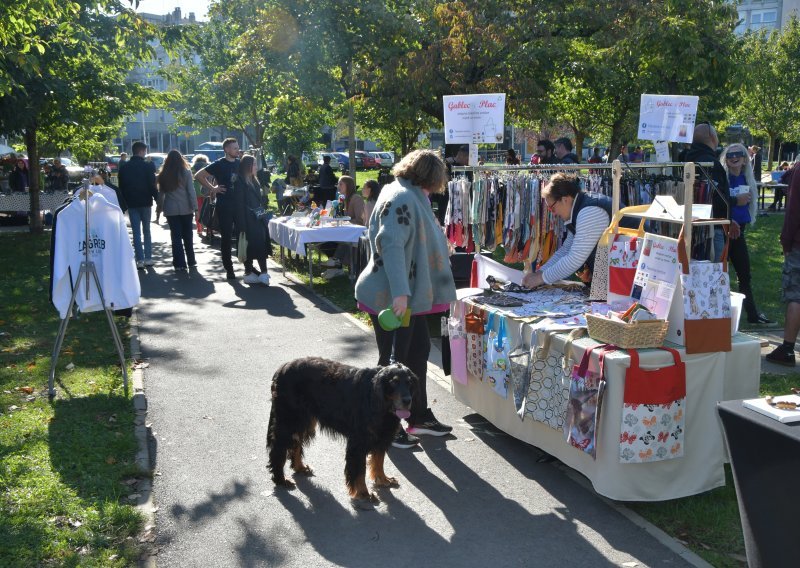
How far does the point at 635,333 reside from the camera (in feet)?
14.7

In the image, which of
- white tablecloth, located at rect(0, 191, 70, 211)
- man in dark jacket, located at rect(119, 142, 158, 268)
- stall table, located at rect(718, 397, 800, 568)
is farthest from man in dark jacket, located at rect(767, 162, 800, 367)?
white tablecloth, located at rect(0, 191, 70, 211)

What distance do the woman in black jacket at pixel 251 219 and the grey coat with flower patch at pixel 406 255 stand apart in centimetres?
655

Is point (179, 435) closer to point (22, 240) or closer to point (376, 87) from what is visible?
point (376, 87)

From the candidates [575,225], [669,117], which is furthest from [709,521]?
[669,117]

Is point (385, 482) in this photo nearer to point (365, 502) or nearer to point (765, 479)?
point (365, 502)

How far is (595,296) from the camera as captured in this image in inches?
221

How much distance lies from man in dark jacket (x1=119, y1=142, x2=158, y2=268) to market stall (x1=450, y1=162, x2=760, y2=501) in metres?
9.65

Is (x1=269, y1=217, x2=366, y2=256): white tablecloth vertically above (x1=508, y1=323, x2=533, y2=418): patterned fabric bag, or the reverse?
(x1=269, y1=217, x2=366, y2=256): white tablecloth

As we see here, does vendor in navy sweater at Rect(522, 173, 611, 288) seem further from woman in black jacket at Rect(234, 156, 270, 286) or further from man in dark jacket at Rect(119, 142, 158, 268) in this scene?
man in dark jacket at Rect(119, 142, 158, 268)

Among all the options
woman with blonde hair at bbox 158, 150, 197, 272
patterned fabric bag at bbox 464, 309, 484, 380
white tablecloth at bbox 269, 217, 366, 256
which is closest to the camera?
patterned fabric bag at bbox 464, 309, 484, 380

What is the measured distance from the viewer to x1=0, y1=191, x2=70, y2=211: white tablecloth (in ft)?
70.1

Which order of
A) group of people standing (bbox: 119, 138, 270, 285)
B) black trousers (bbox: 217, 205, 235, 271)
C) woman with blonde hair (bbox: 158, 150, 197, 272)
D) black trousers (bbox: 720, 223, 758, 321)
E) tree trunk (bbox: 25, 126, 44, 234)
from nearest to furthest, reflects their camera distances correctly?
black trousers (bbox: 720, 223, 758, 321)
group of people standing (bbox: 119, 138, 270, 285)
black trousers (bbox: 217, 205, 235, 271)
woman with blonde hair (bbox: 158, 150, 197, 272)
tree trunk (bbox: 25, 126, 44, 234)

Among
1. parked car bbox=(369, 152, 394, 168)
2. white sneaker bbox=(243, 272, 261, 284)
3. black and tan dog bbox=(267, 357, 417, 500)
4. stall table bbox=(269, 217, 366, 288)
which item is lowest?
white sneaker bbox=(243, 272, 261, 284)

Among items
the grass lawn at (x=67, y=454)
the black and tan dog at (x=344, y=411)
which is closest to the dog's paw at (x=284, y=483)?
the black and tan dog at (x=344, y=411)
